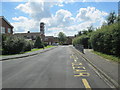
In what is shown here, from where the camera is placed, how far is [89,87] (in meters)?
3.86

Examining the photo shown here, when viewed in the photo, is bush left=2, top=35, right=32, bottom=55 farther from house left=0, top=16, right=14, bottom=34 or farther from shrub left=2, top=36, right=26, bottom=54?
house left=0, top=16, right=14, bottom=34

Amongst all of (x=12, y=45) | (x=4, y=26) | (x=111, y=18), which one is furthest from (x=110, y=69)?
(x=111, y=18)

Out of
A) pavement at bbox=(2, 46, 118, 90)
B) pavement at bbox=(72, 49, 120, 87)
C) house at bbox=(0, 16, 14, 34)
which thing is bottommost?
pavement at bbox=(2, 46, 118, 90)

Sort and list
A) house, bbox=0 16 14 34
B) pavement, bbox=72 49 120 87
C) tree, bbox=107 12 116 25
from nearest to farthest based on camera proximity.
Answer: pavement, bbox=72 49 120 87 < house, bbox=0 16 14 34 < tree, bbox=107 12 116 25

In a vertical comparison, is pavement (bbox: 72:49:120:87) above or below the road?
above

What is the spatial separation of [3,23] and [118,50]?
1305 inches

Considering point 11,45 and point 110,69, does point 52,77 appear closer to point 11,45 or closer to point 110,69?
point 110,69

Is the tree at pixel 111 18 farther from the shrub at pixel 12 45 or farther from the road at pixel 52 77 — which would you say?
the road at pixel 52 77

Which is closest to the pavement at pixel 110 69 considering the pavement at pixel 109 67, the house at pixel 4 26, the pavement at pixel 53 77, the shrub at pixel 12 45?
the pavement at pixel 109 67

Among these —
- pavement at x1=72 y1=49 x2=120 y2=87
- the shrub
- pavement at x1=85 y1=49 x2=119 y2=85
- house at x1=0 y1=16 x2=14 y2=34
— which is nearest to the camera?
pavement at x1=72 y1=49 x2=120 y2=87

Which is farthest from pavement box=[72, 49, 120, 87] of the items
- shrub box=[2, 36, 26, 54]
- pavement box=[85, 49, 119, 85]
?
shrub box=[2, 36, 26, 54]

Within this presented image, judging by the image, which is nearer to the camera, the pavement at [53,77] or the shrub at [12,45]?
the pavement at [53,77]

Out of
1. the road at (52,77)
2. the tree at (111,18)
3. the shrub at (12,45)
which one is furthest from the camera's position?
the tree at (111,18)

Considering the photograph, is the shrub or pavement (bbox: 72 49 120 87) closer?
pavement (bbox: 72 49 120 87)
